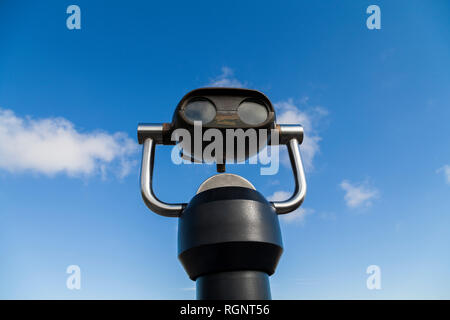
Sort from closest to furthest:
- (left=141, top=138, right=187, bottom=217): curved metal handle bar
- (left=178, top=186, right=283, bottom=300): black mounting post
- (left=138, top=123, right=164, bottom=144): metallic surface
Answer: (left=178, top=186, right=283, bottom=300): black mounting post, (left=141, top=138, right=187, bottom=217): curved metal handle bar, (left=138, top=123, right=164, bottom=144): metallic surface

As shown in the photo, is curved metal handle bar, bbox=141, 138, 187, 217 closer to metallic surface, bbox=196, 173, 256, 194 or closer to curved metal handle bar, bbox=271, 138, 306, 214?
metallic surface, bbox=196, 173, 256, 194

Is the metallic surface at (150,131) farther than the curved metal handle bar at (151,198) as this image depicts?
Yes

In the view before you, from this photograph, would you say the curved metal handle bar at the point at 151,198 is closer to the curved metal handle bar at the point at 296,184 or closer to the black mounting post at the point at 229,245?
the black mounting post at the point at 229,245

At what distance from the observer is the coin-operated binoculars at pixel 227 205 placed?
0.58m

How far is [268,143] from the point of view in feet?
2.78

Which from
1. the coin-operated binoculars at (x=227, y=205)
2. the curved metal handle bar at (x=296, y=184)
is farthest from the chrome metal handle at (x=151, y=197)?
the curved metal handle bar at (x=296, y=184)

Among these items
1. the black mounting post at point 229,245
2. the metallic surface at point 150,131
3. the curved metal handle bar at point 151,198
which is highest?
the metallic surface at point 150,131

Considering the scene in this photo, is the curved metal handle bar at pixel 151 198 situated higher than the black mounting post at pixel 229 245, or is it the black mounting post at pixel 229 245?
the curved metal handle bar at pixel 151 198

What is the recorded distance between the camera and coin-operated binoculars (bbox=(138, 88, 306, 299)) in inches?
22.9

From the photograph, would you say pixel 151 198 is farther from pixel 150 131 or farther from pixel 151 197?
pixel 150 131

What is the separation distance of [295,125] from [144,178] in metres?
0.44

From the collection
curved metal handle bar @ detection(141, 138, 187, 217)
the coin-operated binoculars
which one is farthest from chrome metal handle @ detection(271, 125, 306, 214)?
curved metal handle bar @ detection(141, 138, 187, 217)
